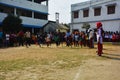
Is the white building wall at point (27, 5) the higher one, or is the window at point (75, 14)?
the white building wall at point (27, 5)

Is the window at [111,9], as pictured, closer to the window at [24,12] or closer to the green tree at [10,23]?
the window at [24,12]

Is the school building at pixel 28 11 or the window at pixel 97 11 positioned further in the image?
the window at pixel 97 11

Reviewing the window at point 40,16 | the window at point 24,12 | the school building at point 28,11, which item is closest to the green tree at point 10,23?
the school building at point 28,11

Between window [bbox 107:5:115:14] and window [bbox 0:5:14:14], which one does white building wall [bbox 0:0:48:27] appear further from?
window [bbox 107:5:115:14]

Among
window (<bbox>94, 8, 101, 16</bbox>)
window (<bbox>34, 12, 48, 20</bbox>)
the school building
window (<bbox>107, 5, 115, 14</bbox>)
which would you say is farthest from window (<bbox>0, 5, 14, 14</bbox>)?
window (<bbox>107, 5, 115, 14</bbox>)

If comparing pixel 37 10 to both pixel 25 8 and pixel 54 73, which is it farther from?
pixel 54 73

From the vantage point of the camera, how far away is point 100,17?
4006 centimetres

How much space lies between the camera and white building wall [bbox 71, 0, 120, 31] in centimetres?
3684

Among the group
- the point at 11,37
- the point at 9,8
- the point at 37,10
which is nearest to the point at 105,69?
the point at 11,37

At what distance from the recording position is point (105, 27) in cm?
3866

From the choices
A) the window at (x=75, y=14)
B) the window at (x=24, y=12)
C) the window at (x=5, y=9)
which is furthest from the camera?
the window at (x=75, y=14)

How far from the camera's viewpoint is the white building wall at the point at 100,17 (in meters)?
36.8

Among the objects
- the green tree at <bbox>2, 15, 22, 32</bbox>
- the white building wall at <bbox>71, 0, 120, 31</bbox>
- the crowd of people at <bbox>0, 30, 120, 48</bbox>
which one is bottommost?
the crowd of people at <bbox>0, 30, 120, 48</bbox>

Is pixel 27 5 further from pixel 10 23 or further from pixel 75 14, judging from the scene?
pixel 10 23
